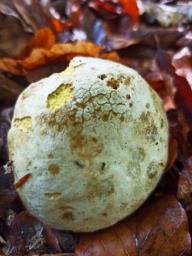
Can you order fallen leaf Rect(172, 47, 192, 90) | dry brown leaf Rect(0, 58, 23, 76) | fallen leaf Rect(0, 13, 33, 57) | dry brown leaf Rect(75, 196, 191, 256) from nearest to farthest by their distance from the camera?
dry brown leaf Rect(75, 196, 191, 256) → fallen leaf Rect(172, 47, 192, 90) → dry brown leaf Rect(0, 58, 23, 76) → fallen leaf Rect(0, 13, 33, 57)

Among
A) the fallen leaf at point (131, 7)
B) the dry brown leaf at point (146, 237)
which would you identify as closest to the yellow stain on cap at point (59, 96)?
the dry brown leaf at point (146, 237)

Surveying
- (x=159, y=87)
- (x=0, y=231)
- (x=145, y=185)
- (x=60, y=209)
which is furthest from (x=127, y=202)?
(x=159, y=87)

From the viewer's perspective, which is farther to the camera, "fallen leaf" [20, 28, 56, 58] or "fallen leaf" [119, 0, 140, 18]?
"fallen leaf" [119, 0, 140, 18]

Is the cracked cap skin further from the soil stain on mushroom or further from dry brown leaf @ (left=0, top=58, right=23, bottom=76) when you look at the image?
dry brown leaf @ (left=0, top=58, right=23, bottom=76)

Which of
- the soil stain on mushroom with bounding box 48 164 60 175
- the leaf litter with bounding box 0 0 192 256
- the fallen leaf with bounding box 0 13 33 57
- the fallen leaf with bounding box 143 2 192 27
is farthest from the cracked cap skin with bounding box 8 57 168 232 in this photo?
the fallen leaf with bounding box 143 2 192 27

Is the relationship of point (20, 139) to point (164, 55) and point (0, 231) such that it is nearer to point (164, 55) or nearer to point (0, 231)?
point (0, 231)

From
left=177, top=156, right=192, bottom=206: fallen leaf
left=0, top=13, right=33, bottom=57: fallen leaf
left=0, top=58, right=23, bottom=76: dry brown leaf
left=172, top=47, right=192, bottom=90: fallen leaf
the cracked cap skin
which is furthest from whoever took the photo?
left=0, top=13, right=33, bottom=57: fallen leaf
